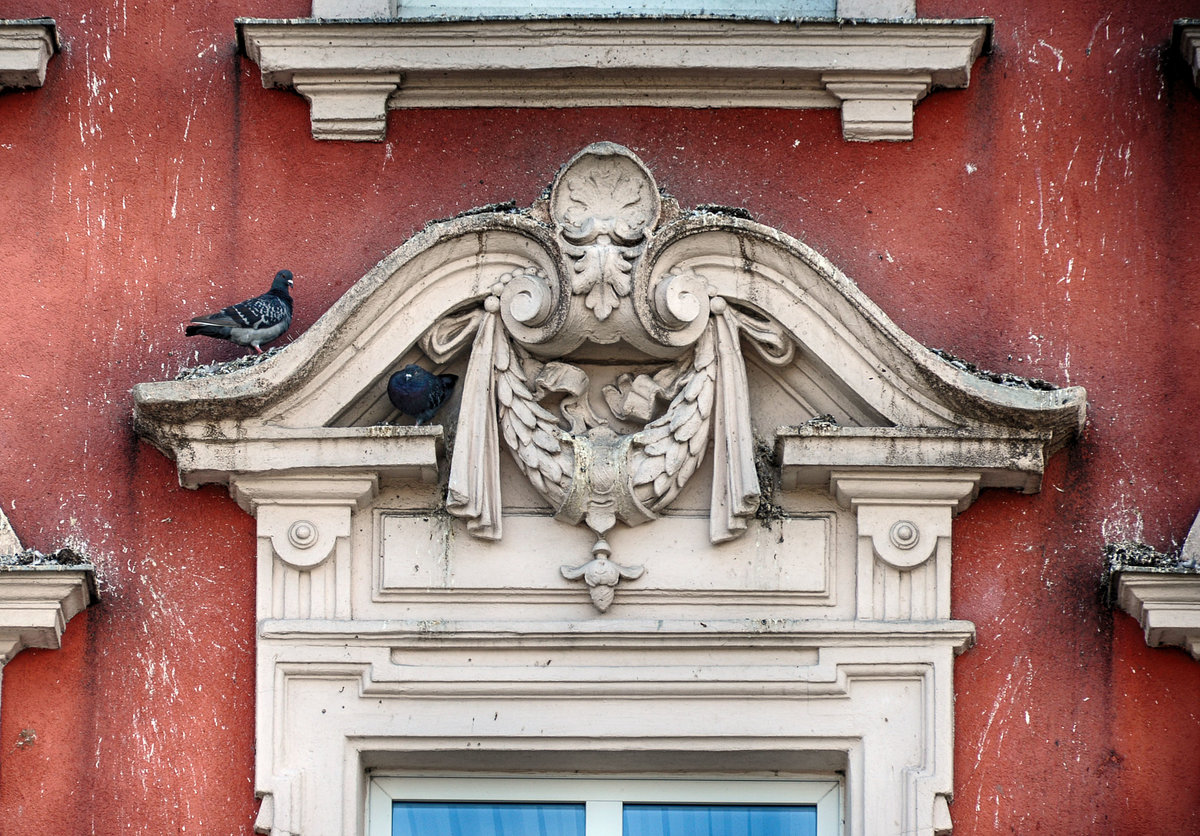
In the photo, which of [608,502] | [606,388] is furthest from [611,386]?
Answer: [608,502]

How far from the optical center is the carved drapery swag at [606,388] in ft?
23.1

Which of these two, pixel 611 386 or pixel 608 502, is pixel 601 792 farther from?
pixel 611 386

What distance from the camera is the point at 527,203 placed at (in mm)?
7535

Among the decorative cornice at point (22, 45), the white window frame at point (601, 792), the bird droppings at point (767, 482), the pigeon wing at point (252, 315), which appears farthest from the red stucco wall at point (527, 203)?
the bird droppings at point (767, 482)

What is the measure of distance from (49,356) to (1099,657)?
10.1 ft

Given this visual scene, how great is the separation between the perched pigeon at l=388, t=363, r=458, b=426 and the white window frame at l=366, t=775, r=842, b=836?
3.30 feet

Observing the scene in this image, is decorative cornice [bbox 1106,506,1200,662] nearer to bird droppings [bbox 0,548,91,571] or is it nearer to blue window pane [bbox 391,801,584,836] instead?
blue window pane [bbox 391,801,584,836]

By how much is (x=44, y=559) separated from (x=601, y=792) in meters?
1.67

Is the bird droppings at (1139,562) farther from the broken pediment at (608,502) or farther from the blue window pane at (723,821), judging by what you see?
the blue window pane at (723,821)

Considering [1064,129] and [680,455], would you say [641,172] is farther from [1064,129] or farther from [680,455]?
[1064,129]

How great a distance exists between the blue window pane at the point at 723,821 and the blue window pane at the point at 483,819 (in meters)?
0.17

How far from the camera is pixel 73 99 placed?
25.0ft

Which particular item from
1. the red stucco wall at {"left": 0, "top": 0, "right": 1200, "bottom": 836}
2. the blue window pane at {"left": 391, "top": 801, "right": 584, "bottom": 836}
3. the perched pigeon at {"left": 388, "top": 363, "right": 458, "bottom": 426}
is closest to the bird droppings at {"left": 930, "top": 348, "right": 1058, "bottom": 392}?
the red stucco wall at {"left": 0, "top": 0, "right": 1200, "bottom": 836}

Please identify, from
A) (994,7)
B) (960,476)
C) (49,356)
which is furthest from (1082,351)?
(49,356)
